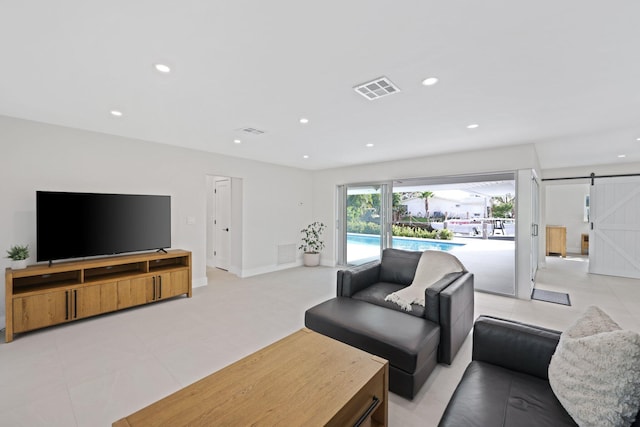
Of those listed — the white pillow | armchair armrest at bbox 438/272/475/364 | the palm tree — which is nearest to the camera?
the white pillow

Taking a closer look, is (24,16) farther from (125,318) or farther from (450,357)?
(450,357)

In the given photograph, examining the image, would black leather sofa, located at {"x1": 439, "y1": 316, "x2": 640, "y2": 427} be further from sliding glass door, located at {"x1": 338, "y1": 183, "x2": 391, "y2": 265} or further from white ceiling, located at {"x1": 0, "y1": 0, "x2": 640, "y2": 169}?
sliding glass door, located at {"x1": 338, "y1": 183, "x2": 391, "y2": 265}

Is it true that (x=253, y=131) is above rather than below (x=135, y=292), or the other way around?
above

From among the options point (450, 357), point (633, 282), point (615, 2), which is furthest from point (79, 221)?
point (633, 282)

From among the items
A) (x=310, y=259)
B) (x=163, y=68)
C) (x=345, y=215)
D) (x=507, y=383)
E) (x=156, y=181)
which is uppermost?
(x=163, y=68)

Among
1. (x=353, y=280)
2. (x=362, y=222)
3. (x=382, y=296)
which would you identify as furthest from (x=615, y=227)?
(x=353, y=280)

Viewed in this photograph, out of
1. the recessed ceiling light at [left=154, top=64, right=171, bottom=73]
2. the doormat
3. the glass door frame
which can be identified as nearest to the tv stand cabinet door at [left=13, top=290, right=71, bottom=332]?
the recessed ceiling light at [left=154, top=64, right=171, bottom=73]

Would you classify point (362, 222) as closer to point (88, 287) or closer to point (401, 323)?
point (401, 323)

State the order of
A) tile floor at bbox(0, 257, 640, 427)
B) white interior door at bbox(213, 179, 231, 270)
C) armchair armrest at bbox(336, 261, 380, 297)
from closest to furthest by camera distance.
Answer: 1. tile floor at bbox(0, 257, 640, 427)
2. armchair armrest at bbox(336, 261, 380, 297)
3. white interior door at bbox(213, 179, 231, 270)

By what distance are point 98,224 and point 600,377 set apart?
4799 millimetres

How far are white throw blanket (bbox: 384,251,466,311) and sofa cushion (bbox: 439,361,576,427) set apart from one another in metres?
1.09

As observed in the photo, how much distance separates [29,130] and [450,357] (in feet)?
17.3

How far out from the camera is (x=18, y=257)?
3029 millimetres

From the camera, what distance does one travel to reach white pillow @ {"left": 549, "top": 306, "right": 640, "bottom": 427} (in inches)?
41.0
